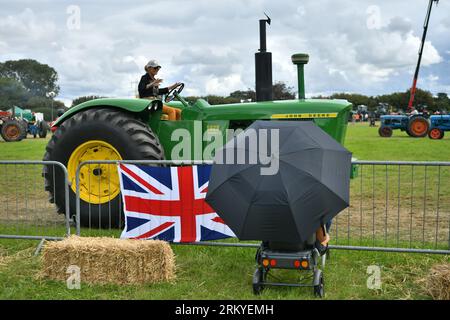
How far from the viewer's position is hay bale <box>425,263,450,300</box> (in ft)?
14.7

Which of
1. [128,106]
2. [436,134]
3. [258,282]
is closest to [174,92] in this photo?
[128,106]

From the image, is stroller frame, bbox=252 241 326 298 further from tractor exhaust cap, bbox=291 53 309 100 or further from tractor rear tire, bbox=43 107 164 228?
tractor exhaust cap, bbox=291 53 309 100

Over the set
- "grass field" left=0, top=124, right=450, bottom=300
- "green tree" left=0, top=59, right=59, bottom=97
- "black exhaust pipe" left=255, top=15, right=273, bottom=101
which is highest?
"green tree" left=0, top=59, right=59, bottom=97

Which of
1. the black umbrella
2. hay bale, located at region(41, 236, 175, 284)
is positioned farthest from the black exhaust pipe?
hay bale, located at region(41, 236, 175, 284)

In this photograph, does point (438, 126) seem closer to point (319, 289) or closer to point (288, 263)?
point (319, 289)

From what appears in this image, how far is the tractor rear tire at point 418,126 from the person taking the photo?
85.7 ft

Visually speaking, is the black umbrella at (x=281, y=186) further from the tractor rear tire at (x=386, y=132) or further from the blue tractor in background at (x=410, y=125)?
the tractor rear tire at (x=386, y=132)

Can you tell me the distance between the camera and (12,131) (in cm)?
2806

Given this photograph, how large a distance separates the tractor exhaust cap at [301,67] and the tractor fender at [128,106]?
6.73ft

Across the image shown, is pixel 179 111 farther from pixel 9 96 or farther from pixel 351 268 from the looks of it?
pixel 9 96

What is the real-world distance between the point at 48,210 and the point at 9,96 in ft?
146

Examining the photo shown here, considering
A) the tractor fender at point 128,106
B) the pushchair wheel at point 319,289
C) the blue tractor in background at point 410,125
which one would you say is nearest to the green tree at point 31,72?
the blue tractor in background at point 410,125

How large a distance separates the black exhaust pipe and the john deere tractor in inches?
0.5

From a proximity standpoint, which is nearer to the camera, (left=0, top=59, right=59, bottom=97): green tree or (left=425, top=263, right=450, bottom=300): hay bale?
(left=425, top=263, right=450, bottom=300): hay bale
